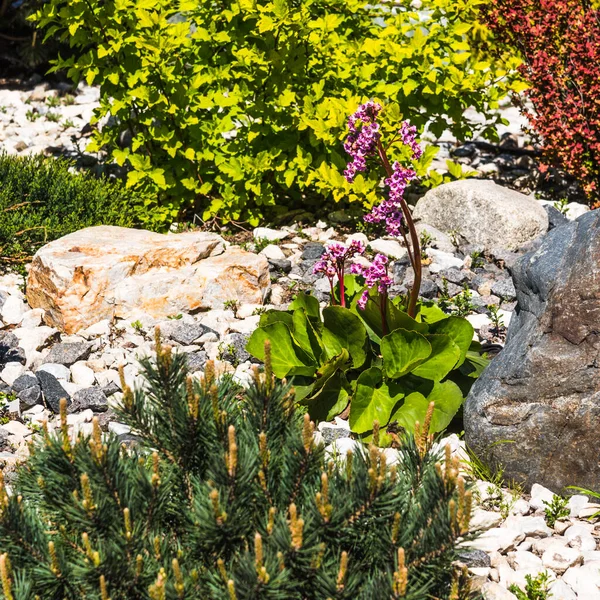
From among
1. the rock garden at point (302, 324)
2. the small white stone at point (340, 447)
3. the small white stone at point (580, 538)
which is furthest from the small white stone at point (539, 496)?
the small white stone at point (340, 447)

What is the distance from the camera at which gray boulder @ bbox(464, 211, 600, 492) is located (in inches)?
113

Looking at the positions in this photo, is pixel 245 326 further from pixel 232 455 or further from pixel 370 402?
pixel 232 455

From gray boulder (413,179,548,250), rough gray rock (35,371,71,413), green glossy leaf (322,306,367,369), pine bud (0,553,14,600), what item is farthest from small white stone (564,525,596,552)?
gray boulder (413,179,548,250)

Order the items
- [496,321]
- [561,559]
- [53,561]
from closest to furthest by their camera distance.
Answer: [53,561]
[561,559]
[496,321]

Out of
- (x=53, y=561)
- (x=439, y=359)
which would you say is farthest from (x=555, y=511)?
(x=53, y=561)

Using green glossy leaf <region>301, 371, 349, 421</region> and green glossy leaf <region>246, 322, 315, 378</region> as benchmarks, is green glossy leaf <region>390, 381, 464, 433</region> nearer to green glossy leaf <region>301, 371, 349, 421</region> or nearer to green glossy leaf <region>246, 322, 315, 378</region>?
green glossy leaf <region>301, 371, 349, 421</region>

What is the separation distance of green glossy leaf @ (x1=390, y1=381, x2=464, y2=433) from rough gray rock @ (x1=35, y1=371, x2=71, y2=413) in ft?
4.76

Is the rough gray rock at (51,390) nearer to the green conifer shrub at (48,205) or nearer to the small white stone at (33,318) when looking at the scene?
the small white stone at (33,318)

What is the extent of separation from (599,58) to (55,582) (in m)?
4.88

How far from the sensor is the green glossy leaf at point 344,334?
3279 millimetres

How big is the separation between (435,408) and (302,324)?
641 millimetres

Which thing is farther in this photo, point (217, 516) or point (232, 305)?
point (232, 305)

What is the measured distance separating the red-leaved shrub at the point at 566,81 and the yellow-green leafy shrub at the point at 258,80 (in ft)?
1.18

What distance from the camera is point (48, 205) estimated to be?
5270mm
